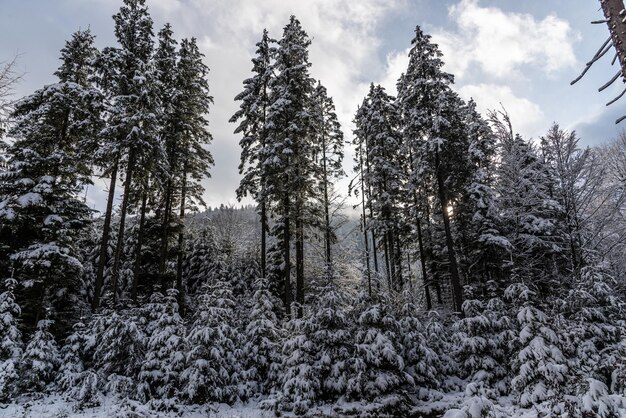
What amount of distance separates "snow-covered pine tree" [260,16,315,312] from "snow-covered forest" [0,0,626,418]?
0.45 feet

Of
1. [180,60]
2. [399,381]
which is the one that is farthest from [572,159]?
[180,60]

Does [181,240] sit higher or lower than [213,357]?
higher

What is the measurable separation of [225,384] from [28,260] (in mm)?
11261

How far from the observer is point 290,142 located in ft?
69.9

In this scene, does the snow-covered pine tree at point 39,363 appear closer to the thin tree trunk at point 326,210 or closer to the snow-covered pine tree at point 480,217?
the thin tree trunk at point 326,210

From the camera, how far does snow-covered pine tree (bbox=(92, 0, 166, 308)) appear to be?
1948 centimetres

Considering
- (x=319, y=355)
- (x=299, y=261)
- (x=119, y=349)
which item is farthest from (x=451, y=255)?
(x=119, y=349)

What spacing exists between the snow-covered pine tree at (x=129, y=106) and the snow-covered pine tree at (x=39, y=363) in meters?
5.37

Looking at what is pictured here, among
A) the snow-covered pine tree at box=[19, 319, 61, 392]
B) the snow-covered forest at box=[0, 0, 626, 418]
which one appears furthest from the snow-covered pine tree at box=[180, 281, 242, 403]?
the snow-covered pine tree at box=[19, 319, 61, 392]

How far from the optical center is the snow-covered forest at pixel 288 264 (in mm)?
12625

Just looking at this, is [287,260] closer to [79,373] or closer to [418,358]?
[418,358]

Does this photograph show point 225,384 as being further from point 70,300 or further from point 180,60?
point 180,60

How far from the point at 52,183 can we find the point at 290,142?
13.1 m

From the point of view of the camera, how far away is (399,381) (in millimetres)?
13523
